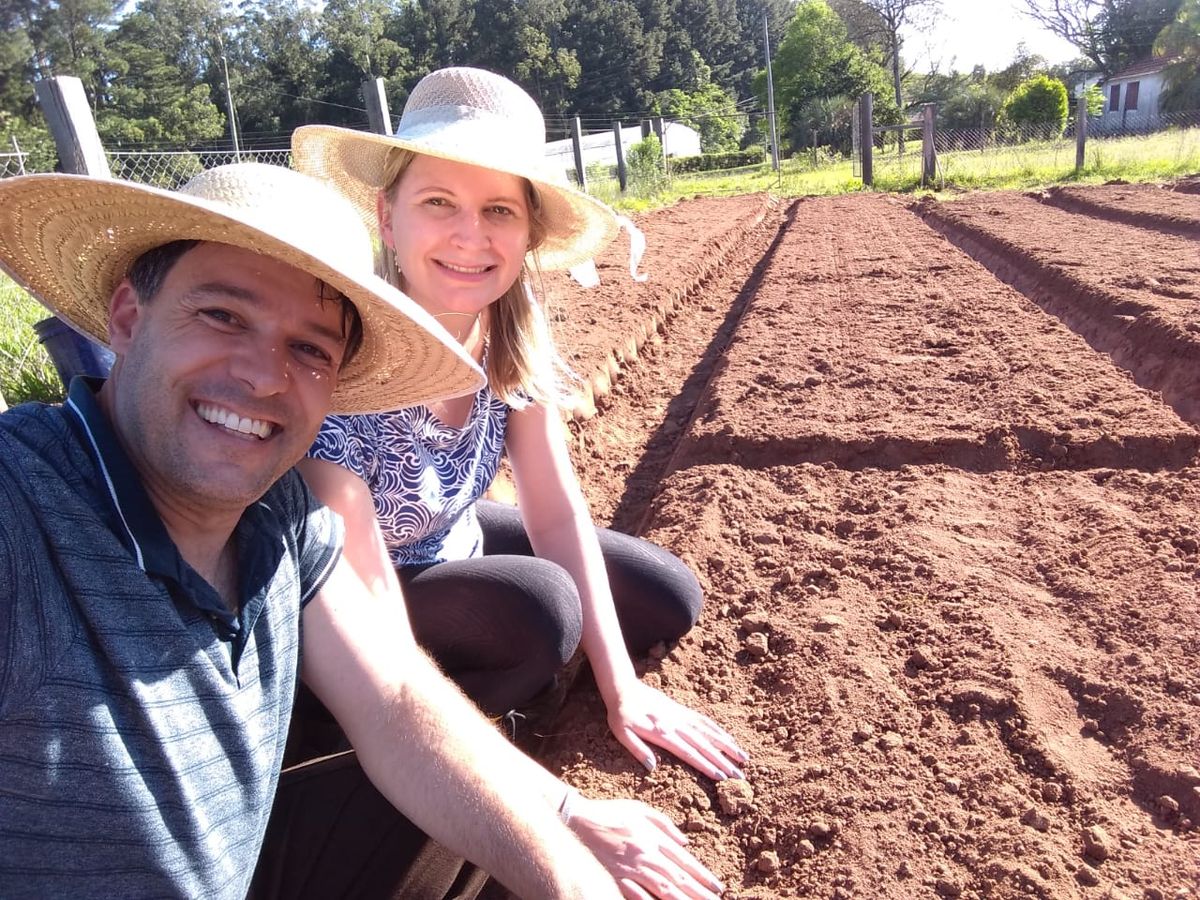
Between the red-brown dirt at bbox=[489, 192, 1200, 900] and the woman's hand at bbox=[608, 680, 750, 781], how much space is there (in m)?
0.04

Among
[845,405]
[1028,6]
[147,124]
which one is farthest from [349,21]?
[845,405]

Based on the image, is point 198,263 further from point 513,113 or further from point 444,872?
point 444,872

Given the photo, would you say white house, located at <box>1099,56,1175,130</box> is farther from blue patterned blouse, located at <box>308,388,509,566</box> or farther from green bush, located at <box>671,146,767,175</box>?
blue patterned blouse, located at <box>308,388,509,566</box>

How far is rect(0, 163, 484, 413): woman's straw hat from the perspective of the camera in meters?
1.21

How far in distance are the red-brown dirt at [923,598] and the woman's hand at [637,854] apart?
154 mm

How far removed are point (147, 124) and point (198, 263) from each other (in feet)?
137

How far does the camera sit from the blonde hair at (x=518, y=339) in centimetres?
223

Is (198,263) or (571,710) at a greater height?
(198,263)

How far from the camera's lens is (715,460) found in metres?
4.29

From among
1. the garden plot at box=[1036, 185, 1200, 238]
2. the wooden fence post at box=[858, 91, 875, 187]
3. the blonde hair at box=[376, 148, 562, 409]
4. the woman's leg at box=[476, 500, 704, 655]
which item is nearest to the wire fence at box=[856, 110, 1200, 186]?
the wooden fence post at box=[858, 91, 875, 187]

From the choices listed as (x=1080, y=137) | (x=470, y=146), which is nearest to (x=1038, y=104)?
(x=1080, y=137)

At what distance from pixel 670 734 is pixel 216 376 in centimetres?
143

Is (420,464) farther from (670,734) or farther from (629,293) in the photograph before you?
(629,293)

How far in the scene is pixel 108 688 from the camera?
1.08 m
